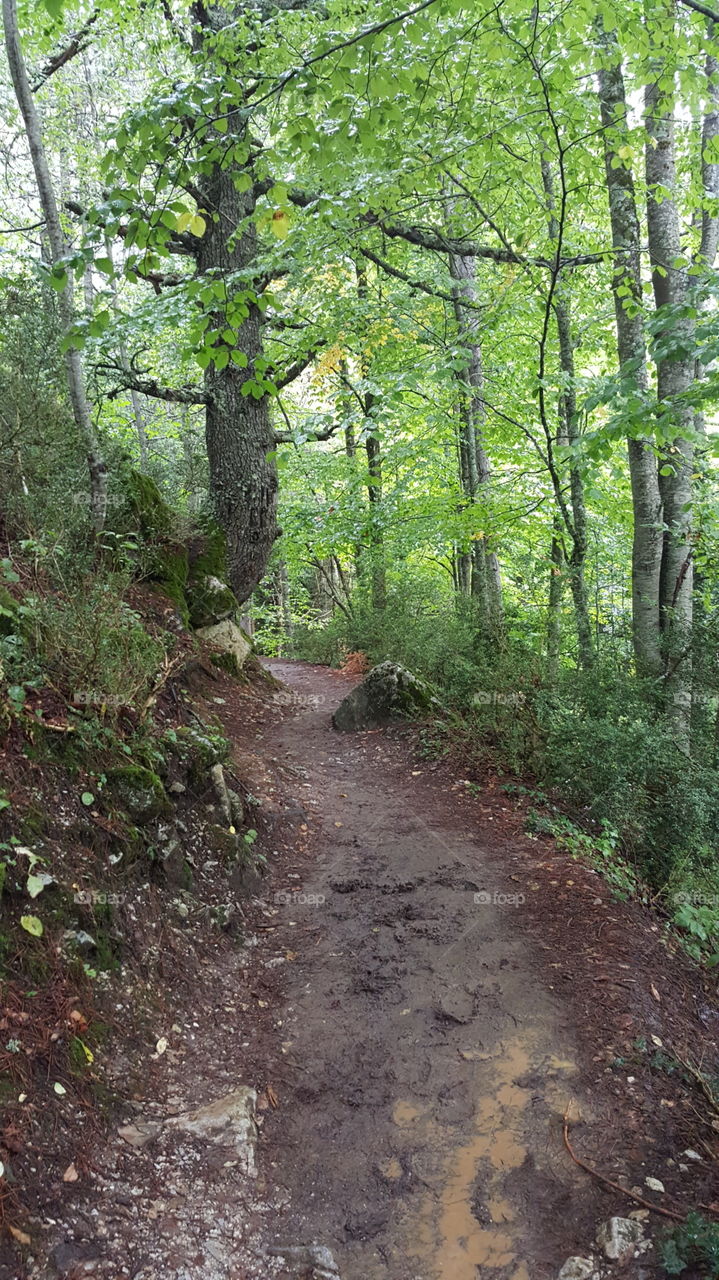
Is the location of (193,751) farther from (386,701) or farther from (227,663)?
(227,663)

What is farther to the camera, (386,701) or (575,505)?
(386,701)

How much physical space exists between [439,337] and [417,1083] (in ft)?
31.6

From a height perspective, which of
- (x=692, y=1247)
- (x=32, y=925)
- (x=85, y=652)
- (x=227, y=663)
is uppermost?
(x=85, y=652)

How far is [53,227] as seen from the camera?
616cm

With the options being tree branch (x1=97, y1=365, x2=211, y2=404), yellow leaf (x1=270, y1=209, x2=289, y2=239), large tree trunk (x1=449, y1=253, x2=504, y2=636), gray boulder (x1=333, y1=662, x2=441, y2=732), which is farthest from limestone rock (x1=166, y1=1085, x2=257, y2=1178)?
tree branch (x1=97, y1=365, x2=211, y2=404)

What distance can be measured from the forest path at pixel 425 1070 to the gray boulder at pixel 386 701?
273 cm

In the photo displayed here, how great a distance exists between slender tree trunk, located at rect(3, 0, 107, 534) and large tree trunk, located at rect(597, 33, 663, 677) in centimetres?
542

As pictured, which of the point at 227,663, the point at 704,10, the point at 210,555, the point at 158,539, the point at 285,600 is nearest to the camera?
the point at 704,10

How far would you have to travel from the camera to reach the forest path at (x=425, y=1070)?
276 cm

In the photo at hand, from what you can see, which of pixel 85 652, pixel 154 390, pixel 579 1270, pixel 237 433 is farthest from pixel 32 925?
pixel 154 390

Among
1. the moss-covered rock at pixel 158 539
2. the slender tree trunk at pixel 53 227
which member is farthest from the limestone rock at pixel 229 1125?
the moss-covered rock at pixel 158 539

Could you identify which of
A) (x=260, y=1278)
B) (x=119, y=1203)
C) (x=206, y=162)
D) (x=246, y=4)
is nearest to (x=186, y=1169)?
(x=119, y=1203)

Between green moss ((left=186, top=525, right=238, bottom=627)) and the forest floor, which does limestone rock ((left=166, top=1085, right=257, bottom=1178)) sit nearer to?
the forest floor

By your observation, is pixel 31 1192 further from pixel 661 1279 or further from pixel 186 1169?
pixel 661 1279
